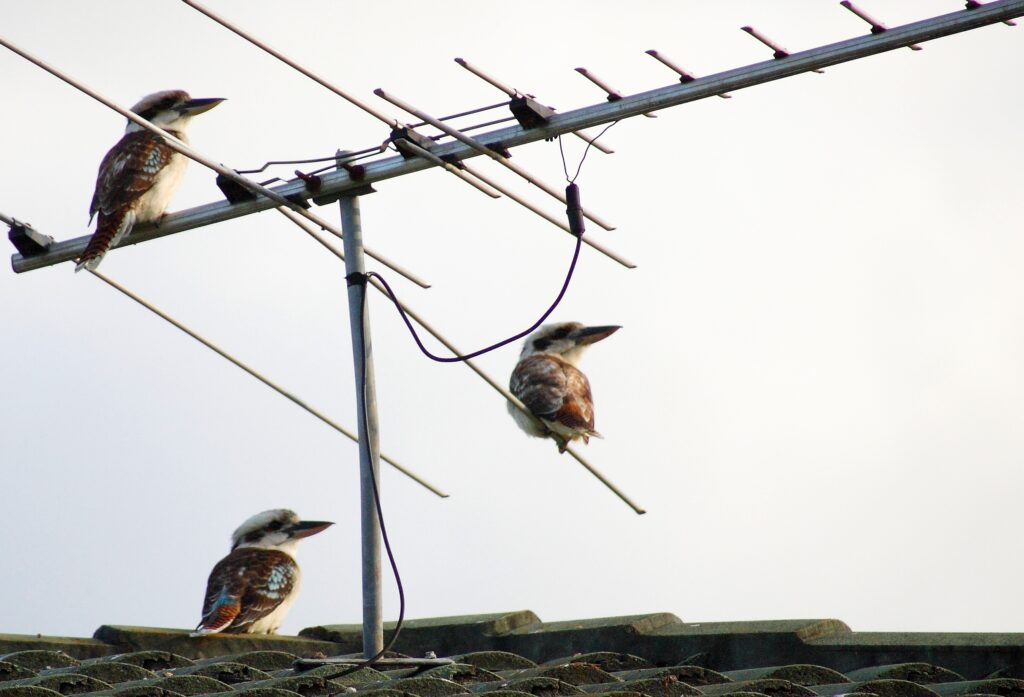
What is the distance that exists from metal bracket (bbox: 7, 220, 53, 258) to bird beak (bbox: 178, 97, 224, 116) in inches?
130

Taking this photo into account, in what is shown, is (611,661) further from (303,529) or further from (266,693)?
(303,529)

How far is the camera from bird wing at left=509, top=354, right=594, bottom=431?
973cm

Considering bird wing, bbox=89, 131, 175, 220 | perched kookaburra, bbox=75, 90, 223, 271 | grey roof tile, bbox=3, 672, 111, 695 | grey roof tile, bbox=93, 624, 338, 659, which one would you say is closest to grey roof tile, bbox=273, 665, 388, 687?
grey roof tile, bbox=3, 672, 111, 695

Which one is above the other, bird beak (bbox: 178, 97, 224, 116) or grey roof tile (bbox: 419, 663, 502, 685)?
bird beak (bbox: 178, 97, 224, 116)

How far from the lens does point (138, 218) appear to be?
9.38m

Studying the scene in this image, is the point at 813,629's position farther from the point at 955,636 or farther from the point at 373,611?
the point at 373,611

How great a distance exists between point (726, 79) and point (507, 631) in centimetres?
426

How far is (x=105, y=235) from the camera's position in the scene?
8375 mm

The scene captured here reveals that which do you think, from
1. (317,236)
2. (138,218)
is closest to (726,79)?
(317,236)

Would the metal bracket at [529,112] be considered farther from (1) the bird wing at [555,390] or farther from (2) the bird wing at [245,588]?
(2) the bird wing at [245,588]

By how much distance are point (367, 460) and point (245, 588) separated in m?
5.67

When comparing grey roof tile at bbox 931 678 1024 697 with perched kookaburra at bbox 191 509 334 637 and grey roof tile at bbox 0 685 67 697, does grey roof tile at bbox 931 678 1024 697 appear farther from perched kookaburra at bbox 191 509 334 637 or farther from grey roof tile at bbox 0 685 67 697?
perched kookaburra at bbox 191 509 334 637

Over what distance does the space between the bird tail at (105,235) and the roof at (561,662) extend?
6.32ft

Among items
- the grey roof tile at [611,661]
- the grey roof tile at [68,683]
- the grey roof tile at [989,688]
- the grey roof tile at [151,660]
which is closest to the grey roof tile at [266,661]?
the grey roof tile at [151,660]
